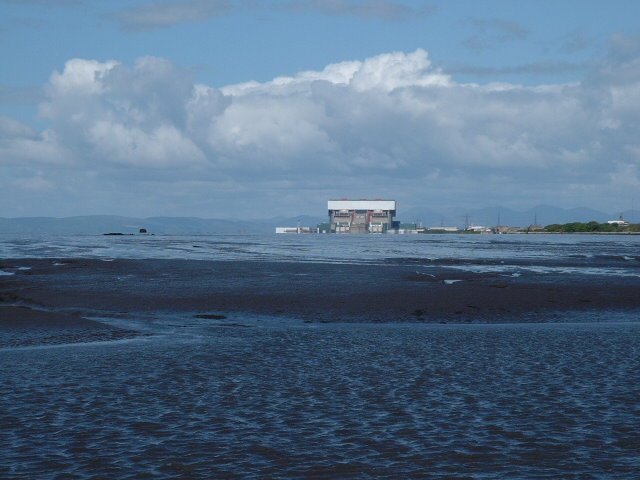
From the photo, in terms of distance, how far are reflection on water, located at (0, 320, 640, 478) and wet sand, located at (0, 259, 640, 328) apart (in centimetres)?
805

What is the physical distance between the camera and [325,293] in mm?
35594

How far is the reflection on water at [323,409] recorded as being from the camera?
35.9 feet

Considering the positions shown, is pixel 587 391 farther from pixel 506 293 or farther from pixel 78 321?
pixel 506 293

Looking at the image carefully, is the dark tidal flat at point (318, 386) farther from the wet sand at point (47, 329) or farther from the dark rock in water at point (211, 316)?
the dark rock in water at point (211, 316)

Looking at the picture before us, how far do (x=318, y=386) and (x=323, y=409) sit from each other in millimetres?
1862

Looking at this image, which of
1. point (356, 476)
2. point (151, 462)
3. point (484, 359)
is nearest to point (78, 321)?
point (484, 359)

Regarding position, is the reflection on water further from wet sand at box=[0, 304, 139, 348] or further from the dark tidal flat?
wet sand at box=[0, 304, 139, 348]

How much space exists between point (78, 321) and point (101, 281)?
53.4 feet

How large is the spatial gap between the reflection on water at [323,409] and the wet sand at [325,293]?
8.05 meters

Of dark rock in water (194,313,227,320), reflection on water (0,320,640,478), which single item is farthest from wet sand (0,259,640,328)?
reflection on water (0,320,640,478)

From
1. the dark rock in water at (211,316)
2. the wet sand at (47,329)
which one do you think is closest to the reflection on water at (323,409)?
the wet sand at (47,329)

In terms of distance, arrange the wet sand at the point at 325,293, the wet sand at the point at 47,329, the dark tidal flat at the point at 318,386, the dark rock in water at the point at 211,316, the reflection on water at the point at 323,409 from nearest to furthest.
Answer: the reflection on water at the point at 323,409 < the dark tidal flat at the point at 318,386 < the wet sand at the point at 47,329 < the dark rock in water at the point at 211,316 < the wet sand at the point at 325,293

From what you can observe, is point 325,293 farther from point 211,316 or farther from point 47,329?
point 47,329

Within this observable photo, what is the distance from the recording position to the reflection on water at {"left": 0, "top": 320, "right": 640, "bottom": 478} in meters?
10.9
